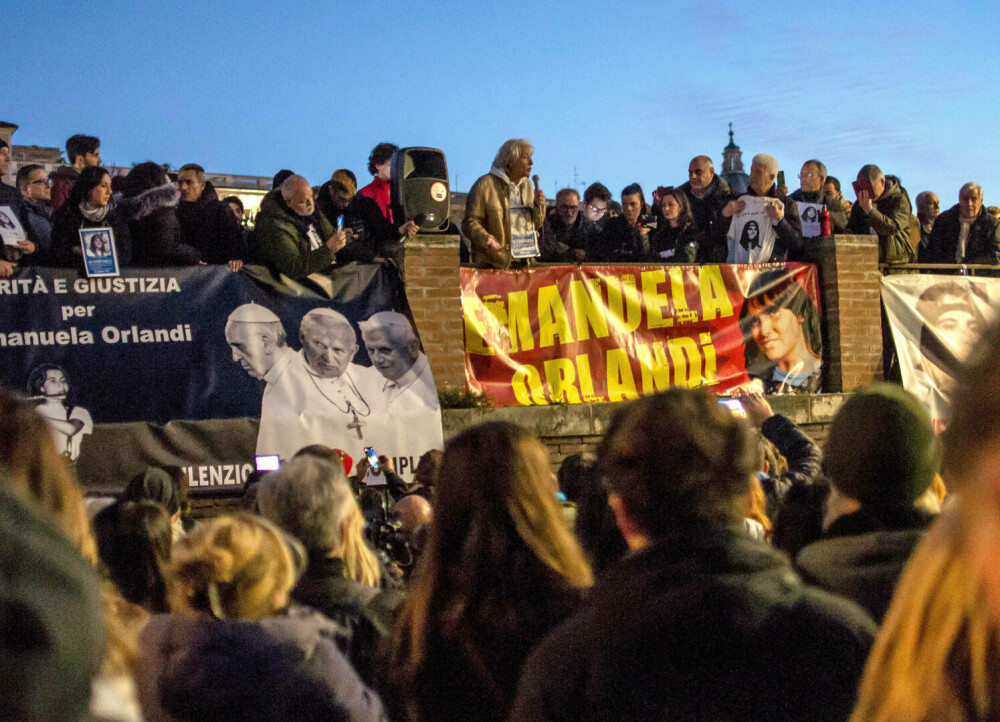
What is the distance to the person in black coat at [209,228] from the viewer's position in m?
9.45

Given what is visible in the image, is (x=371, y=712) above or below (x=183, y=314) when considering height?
below

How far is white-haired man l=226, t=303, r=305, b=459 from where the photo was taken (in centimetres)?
882

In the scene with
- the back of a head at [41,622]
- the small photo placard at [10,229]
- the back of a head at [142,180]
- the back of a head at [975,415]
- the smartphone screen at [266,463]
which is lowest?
the smartphone screen at [266,463]

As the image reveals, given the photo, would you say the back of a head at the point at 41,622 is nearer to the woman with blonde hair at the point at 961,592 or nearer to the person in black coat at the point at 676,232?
the woman with blonde hair at the point at 961,592

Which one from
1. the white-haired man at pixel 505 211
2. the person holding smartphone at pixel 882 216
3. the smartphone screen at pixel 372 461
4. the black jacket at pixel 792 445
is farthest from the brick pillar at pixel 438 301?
the black jacket at pixel 792 445

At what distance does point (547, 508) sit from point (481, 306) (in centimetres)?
737

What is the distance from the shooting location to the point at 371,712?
116 inches

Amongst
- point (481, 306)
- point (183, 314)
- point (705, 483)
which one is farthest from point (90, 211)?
point (705, 483)

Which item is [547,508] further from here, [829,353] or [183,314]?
[829,353]

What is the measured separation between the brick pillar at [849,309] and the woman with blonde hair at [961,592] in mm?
10740

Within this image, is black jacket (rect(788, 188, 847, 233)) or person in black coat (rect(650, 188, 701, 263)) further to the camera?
black jacket (rect(788, 188, 847, 233))

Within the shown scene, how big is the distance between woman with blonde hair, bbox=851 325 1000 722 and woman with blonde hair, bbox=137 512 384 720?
177 cm

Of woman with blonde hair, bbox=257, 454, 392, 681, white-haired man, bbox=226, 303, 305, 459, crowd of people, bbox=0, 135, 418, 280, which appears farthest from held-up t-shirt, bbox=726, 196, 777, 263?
woman with blonde hair, bbox=257, 454, 392, 681

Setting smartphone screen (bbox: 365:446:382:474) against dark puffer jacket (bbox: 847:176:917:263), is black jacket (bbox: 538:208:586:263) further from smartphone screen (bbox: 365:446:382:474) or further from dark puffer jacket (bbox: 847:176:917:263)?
smartphone screen (bbox: 365:446:382:474)
